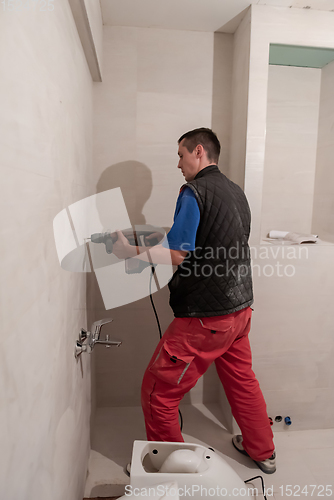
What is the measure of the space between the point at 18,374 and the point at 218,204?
90 centimetres

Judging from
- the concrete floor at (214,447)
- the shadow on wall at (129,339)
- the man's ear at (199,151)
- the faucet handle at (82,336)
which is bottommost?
the concrete floor at (214,447)

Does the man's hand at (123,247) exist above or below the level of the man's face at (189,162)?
below

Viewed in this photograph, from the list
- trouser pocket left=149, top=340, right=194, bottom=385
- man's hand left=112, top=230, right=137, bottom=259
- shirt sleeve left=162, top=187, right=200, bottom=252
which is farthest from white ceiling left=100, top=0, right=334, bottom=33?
trouser pocket left=149, top=340, right=194, bottom=385

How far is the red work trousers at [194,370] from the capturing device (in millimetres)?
1253

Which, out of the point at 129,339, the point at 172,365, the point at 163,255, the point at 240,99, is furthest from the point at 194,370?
the point at 240,99

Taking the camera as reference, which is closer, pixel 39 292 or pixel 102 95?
pixel 39 292

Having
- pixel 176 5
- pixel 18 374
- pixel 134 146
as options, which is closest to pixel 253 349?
pixel 134 146

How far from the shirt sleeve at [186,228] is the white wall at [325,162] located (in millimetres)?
991

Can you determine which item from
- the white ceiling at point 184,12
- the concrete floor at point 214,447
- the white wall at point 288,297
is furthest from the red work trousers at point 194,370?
the white ceiling at point 184,12

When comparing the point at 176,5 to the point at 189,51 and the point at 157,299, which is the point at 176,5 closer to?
the point at 189,51

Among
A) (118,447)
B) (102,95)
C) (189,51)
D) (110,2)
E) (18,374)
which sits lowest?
(118,447)

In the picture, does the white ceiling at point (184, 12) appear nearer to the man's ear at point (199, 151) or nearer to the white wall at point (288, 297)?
the white wall at point (288, 297)

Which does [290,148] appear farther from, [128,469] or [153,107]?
[128,469]

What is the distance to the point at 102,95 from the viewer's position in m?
1.65
